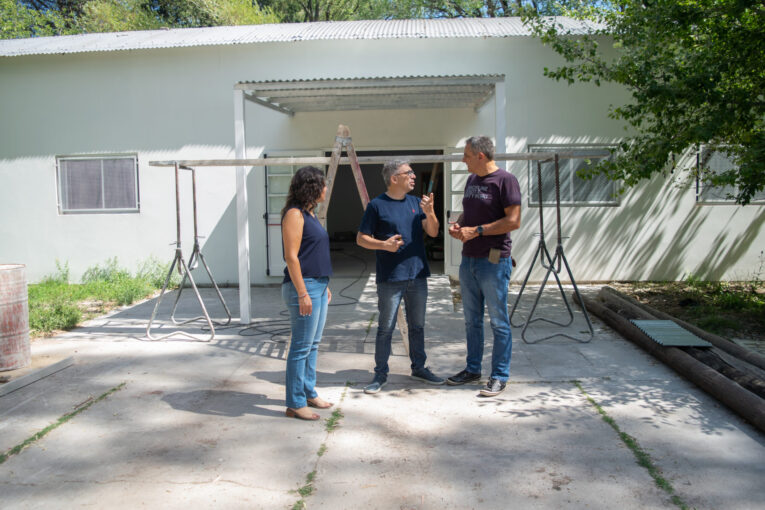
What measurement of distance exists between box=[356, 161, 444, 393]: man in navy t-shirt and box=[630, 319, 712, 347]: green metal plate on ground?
87.6 inches

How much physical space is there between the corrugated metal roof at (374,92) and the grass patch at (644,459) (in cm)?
412

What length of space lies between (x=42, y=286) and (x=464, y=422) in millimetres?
8253

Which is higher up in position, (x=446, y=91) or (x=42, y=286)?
(x=446, y=91)

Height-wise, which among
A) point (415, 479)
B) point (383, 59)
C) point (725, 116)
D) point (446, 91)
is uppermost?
point (383, 59)

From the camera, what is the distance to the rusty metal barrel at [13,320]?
4.92 m

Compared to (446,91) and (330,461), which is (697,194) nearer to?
(446,91)

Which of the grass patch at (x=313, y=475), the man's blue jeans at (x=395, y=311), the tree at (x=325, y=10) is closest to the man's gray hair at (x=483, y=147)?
the man's blue jeans at (x=395, y=311)

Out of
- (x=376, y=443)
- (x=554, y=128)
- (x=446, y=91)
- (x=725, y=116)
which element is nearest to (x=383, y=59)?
(x=446, y=91)

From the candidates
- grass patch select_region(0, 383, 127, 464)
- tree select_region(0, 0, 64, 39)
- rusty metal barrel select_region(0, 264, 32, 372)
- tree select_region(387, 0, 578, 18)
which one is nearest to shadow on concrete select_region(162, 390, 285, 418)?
grass patch select_region(0, 383, 127, 464)

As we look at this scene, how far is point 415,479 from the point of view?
10.2 ft

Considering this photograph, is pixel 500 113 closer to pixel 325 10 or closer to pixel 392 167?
pixel 392 167

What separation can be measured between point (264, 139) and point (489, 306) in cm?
643

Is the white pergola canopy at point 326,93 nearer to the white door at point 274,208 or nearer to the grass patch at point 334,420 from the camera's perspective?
the white door at point 274,208

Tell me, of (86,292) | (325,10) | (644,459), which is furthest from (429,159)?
(325,10)
